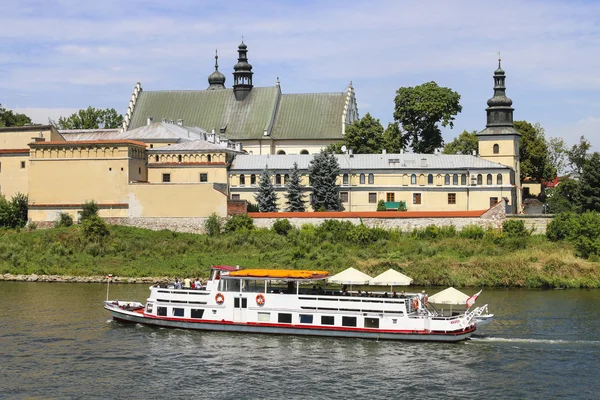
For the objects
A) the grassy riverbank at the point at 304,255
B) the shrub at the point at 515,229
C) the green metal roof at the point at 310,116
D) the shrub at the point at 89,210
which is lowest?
the grassy riverbank at the point at 304,255

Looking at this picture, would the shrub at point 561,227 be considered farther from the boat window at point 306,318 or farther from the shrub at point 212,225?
the boat window at point 306,318

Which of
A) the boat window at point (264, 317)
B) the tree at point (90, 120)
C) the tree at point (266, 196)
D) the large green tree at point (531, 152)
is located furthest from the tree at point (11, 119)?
the boat window at point (264, 317)

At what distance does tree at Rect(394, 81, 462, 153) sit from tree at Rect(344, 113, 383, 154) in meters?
4.61

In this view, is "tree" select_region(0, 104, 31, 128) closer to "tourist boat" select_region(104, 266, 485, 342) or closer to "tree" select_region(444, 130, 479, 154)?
"tree" select_region(444, 130, 479, 154)

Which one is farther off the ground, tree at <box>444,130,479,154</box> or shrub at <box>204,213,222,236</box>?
tree at <box>444,130,479,154</box>

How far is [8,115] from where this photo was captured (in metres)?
103

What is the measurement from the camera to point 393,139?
83.8m

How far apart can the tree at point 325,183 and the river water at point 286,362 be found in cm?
2777

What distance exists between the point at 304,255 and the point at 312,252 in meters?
0.78

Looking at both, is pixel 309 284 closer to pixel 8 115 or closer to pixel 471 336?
pixel 471 336

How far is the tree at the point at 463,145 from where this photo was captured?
94.3 metres

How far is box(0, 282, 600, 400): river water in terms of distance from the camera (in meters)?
32.8

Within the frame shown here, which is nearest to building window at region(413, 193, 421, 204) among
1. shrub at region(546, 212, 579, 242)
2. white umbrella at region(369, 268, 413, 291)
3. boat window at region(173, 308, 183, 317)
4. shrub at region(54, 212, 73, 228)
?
shrub at region(546, 212, 579, 242)

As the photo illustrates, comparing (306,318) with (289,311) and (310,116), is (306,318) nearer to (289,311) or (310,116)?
(289,311)
